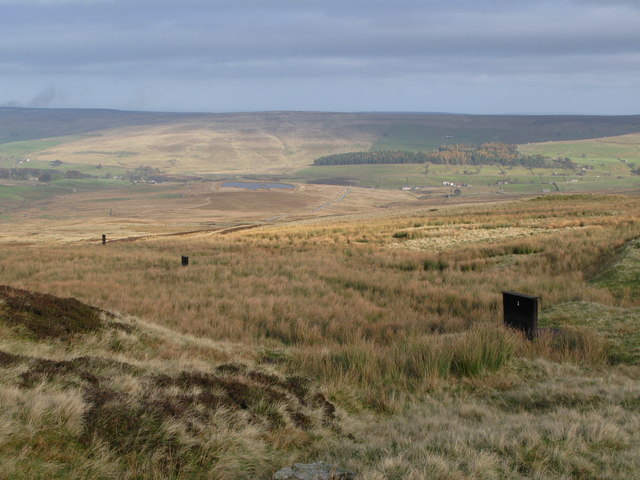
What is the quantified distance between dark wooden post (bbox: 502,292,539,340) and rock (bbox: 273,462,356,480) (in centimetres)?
604

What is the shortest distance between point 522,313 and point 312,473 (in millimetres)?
6483

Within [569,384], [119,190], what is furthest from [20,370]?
[119,190]

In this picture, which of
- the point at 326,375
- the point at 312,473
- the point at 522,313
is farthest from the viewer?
the point at 522,313

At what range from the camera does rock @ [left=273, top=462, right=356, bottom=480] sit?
14.0ft

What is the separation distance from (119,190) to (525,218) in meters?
174

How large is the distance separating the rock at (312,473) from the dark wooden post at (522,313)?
6.04 meters

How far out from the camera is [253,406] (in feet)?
18.9

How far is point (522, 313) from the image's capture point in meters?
9.70

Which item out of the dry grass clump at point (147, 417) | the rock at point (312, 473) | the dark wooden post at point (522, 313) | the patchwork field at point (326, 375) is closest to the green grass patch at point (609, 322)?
the patchwork field at point (326, 375)

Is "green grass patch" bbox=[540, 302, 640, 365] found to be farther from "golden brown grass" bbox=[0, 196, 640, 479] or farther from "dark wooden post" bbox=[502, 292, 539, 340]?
"dark wooden post" bbox=[502, 292, 539, 340]

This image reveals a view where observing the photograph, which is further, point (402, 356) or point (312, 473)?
point (402, 356)

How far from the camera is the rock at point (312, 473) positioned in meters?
4.26

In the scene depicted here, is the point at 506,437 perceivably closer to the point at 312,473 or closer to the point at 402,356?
the point at 312,473

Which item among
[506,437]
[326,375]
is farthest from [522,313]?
[506,437]
